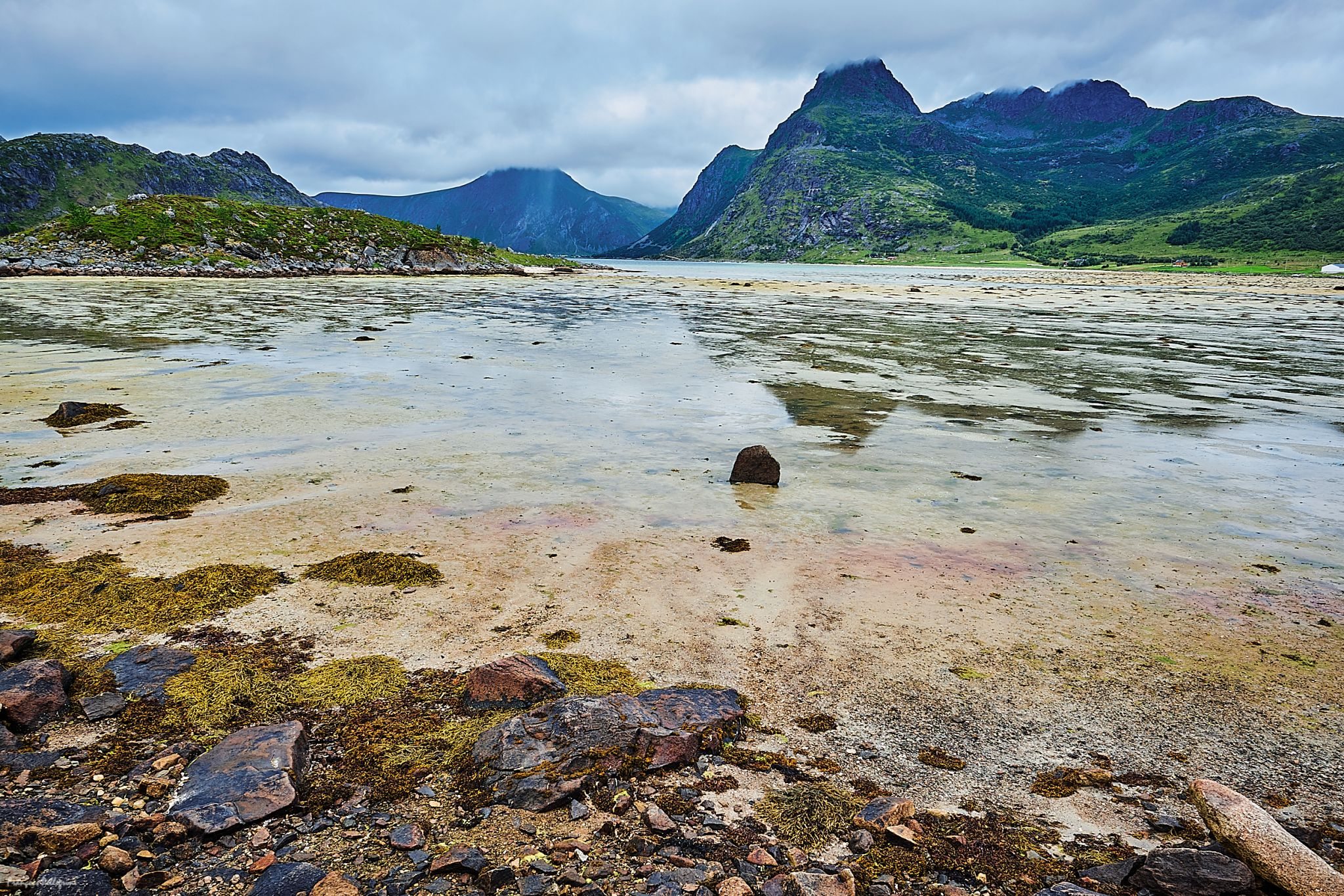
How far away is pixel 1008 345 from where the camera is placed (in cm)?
2708

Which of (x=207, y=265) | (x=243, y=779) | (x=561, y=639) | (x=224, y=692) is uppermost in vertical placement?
(x=207, y=265)

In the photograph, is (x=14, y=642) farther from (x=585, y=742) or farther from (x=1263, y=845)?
(x=1263, y=845)

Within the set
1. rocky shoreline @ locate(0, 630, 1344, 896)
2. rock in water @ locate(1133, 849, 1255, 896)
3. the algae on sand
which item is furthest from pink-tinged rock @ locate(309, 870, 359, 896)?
the algae on sand

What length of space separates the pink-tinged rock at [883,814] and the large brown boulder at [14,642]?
5.73m

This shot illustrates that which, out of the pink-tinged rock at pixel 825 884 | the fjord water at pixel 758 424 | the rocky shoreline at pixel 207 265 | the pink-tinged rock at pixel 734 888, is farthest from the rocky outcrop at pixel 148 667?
the rocky shoreline at pixel 207 265

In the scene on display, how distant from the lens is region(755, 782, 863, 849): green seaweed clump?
3.63m

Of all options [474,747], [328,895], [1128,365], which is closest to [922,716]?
[474,747]

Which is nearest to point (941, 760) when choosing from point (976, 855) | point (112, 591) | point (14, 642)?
point (976, 855)

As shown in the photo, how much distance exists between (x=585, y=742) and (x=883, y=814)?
1.73 metres

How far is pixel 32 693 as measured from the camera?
14.1 feet

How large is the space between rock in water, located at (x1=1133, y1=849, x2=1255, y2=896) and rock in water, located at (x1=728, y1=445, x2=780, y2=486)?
262 inches

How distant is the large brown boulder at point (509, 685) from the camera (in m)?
4.72

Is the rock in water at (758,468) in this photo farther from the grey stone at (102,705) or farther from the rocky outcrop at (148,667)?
the grey stone at (102,705)

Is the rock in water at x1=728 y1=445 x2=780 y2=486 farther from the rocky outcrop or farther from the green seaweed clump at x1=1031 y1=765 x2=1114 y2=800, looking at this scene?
the rocky outcrop
